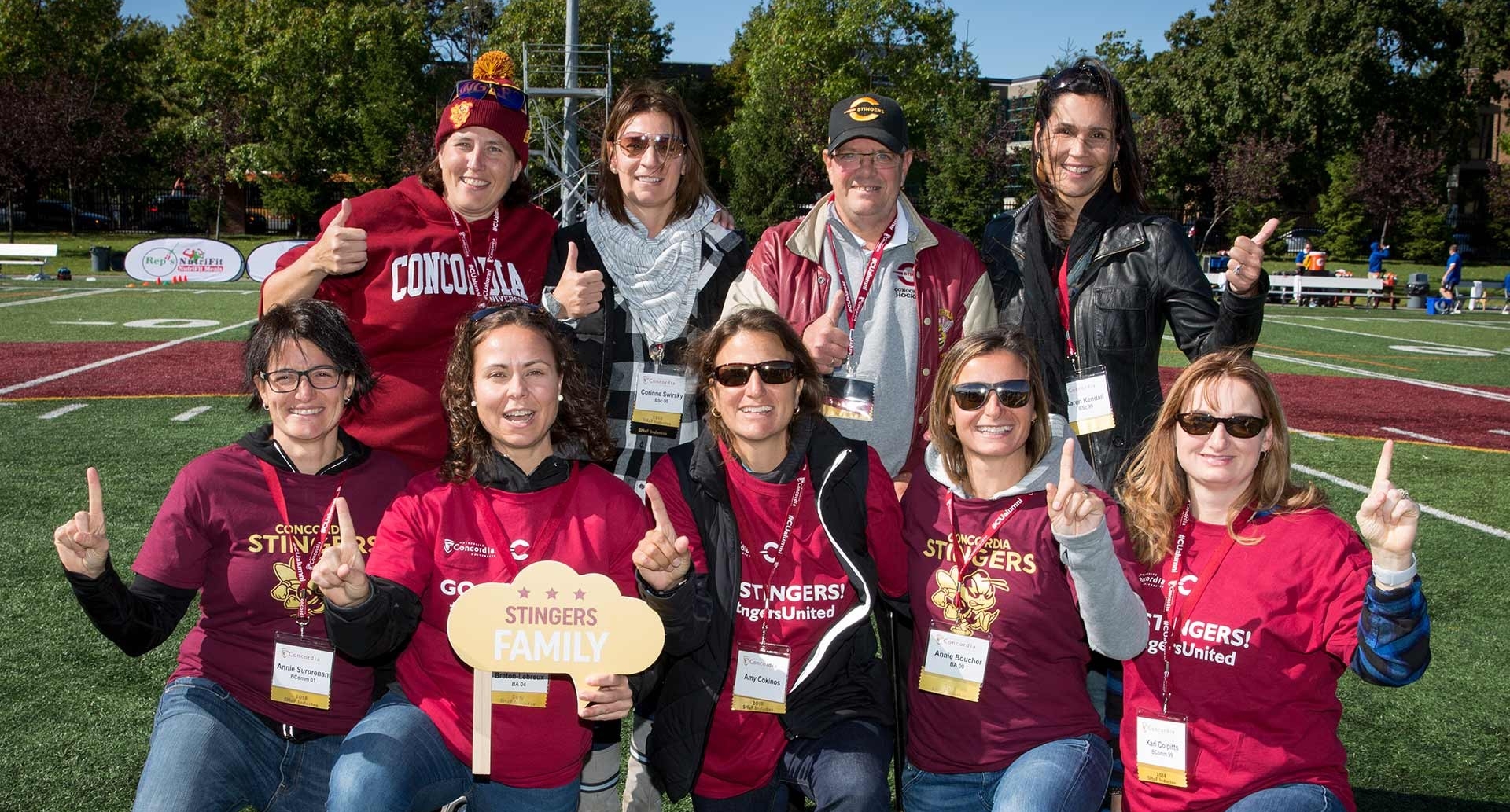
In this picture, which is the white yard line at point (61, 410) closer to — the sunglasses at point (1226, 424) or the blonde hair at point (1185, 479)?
the blonde hair at point (1185, 479)

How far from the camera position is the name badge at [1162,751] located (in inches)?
106

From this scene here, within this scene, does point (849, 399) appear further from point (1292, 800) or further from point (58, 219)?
point (58, 219)

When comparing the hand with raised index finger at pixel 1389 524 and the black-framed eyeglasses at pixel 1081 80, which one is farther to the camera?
the black-framed eyeglasses at pixel 1081 80

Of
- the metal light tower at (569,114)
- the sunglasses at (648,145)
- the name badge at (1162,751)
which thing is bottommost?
the name badge at (1162,751)

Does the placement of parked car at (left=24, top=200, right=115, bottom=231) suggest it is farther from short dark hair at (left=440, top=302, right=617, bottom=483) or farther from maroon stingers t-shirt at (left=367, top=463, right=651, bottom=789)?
maroon stingers t-shirt at (left=367, top=463, right=651, bottom=789)

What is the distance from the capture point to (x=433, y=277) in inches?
142

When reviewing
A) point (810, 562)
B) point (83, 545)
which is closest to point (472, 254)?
point (83, 545)

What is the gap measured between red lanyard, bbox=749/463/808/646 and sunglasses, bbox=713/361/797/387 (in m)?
0.27

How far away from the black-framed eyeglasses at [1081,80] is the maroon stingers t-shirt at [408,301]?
76.0 inches

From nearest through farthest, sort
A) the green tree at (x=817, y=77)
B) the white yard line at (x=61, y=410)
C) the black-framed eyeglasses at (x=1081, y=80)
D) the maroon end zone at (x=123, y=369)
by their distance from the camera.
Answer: the black-framed eyeglasses at (x=1081, y=80) < the white yard line at (x=61, y=410) < the maroon end zone at (x=123, y=369) < the green tree at (x=817, y=77)

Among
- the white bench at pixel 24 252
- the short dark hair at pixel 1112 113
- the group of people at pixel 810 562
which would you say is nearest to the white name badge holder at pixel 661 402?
the group of people at pixel 810 562

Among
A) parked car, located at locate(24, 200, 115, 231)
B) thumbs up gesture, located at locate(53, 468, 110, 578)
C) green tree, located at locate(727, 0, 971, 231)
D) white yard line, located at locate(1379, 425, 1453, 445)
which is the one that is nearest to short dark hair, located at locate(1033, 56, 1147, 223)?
thumbs up gesture, located at locate(53, 468, 110, 578)

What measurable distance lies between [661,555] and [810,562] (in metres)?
0.54

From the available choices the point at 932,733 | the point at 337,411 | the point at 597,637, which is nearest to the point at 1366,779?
the point at 932,733
